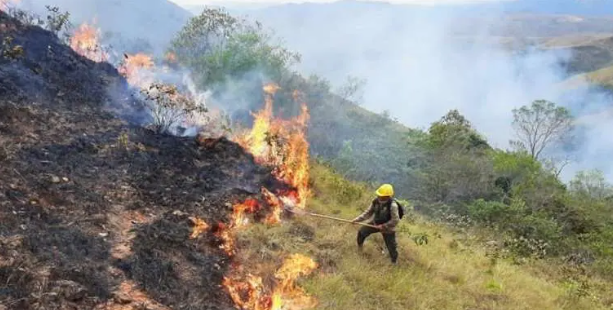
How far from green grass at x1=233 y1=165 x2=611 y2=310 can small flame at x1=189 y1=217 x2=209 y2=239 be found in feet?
1.92

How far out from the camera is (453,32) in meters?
193

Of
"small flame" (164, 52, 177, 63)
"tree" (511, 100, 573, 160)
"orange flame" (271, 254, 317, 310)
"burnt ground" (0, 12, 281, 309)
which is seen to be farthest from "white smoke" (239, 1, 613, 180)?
"orange flame" (271, 254, 317, 310)

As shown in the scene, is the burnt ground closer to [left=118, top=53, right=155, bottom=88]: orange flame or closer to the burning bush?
the burning bush

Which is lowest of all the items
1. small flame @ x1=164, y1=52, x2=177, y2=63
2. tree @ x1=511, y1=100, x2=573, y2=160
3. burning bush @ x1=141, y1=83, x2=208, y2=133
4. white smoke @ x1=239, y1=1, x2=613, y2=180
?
burning bush @ x1=141, y1=83, x2=208, y2=133

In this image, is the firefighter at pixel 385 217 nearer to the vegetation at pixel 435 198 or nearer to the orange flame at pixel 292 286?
the vegetation at pixel 435 198

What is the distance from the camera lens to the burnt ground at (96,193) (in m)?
5.86

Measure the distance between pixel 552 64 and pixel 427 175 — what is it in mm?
112470

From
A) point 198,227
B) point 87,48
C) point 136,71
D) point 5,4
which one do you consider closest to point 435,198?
point 136,71

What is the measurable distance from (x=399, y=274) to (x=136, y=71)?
10.4m

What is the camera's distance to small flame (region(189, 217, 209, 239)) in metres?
7.77

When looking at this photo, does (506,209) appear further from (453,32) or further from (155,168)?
(453,32)

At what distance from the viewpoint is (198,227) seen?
8.03m

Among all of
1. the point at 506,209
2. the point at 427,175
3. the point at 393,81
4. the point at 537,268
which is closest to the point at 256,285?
the point at 537,268

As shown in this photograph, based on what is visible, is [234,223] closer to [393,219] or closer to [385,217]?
[385,217]
